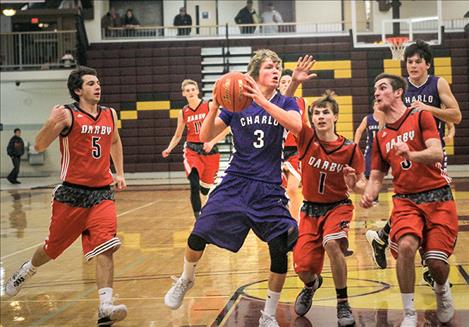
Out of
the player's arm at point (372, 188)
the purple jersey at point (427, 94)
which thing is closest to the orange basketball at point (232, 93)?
the player's arm at point (372, 188)

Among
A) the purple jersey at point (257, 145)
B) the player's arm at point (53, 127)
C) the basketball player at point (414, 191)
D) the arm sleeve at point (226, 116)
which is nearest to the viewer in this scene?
the basketball player at point (414, 191)

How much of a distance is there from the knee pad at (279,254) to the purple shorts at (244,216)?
4 cm

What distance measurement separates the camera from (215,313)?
6.04 metres

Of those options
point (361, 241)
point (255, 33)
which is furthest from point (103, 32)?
point (361, 241)

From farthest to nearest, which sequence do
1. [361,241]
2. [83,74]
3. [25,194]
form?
1. [25,194]
2. [361,241]
3. [83,74]

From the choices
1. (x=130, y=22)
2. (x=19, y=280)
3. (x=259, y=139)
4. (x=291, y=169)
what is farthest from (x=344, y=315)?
(x=130, y=22)

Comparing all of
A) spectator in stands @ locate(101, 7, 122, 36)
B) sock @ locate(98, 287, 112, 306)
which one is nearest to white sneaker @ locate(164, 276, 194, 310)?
sock @ locate(98, 287, 112, 306)

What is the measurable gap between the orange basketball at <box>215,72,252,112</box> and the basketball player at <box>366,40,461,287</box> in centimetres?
166

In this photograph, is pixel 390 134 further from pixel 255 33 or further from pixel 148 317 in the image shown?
pixel 255 33

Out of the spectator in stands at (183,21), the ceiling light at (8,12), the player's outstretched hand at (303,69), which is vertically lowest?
the player's outstretched hand at (303,69)

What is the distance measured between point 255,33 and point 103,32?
4.92m

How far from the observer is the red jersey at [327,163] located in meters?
5.96

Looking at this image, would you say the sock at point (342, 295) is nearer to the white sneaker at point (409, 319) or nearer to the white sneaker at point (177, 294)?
the white sneaker at point (409, 319)

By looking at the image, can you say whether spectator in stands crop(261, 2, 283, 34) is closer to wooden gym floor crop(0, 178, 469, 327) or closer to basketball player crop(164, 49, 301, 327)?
wooden gym floor crop(0, 178, 469, 327)
